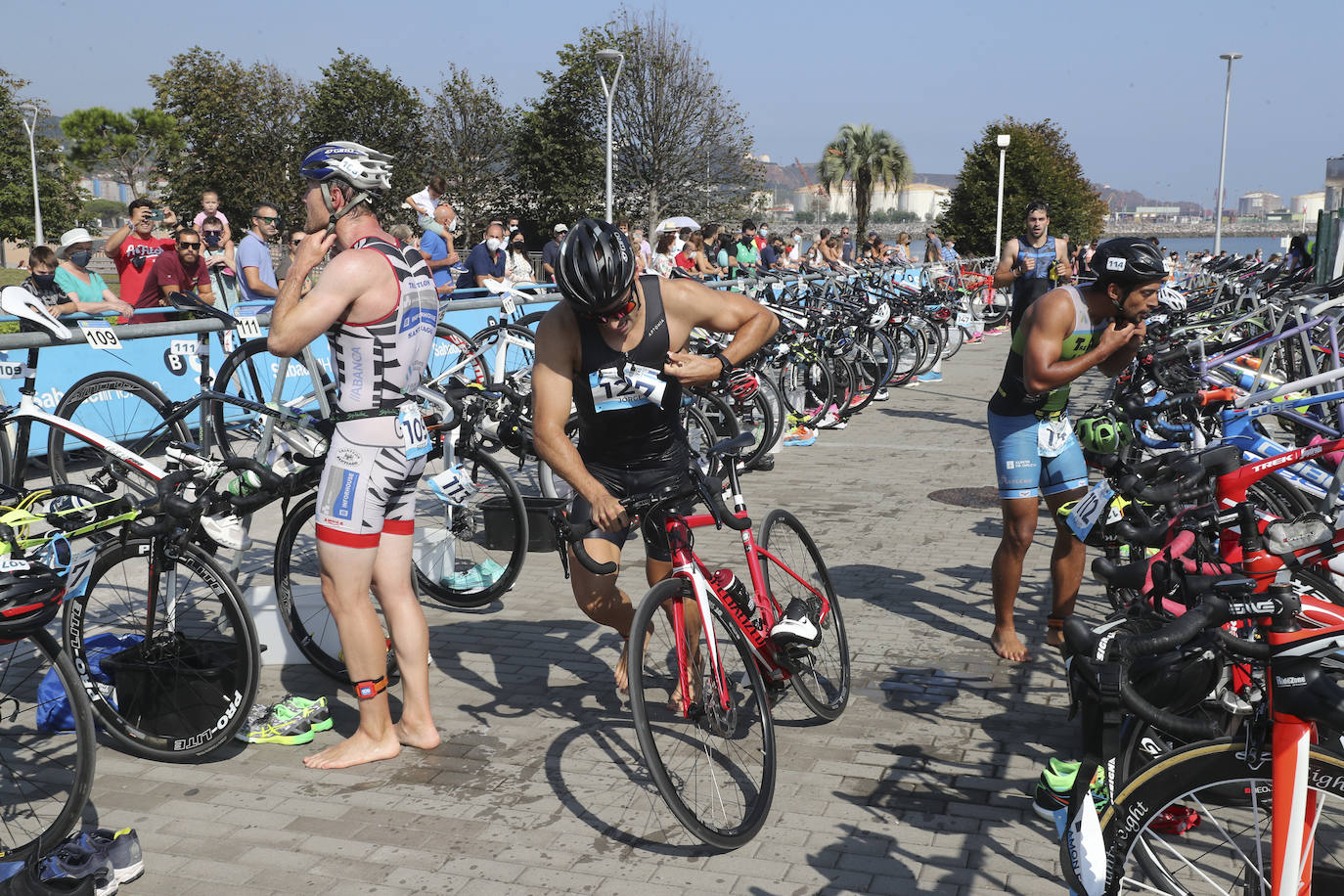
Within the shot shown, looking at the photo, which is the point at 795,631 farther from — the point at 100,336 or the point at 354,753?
the point at 100,336

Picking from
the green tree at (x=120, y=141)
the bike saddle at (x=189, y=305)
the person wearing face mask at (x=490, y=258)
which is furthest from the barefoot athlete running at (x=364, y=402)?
the green tree at (x=120, y=141)

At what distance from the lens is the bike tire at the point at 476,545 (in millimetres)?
6238

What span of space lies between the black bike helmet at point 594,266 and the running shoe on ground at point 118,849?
218 cm

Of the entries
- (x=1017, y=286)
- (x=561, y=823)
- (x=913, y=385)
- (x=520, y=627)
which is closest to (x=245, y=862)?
(x=561, y=823)

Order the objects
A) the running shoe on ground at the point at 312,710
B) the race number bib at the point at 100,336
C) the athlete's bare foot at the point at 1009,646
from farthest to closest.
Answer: the race number bib at the point at 100,336, the athlete's bare foot at the point at 1009,646, the running shoe on ground at the point at 312,710

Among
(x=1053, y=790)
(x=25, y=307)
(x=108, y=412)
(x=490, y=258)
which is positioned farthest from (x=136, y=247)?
(x=1053, y=790)

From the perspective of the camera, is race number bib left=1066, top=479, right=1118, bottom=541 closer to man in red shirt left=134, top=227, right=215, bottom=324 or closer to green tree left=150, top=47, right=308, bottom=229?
man in red shirt left=134, top=227, right=215, bottom=324

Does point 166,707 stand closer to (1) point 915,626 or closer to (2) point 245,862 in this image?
(2) point 245,862

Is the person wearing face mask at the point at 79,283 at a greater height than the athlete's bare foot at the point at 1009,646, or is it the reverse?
the person wearing face mask at the point at 79,283

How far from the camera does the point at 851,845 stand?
3.67 m

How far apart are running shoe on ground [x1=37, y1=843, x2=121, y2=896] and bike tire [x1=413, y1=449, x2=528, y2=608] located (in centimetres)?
285

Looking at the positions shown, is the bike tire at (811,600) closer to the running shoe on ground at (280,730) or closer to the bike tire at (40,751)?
the running shoe on ground at (280,730)

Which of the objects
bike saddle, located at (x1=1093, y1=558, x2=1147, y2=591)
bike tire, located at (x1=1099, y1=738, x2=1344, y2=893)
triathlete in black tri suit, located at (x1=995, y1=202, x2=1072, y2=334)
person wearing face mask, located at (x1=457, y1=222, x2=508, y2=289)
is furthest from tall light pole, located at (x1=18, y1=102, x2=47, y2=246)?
bike tire, located at (x1=1099, y1=738, x2=1344, y2=893)

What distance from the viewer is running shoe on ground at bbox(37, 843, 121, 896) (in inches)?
131
